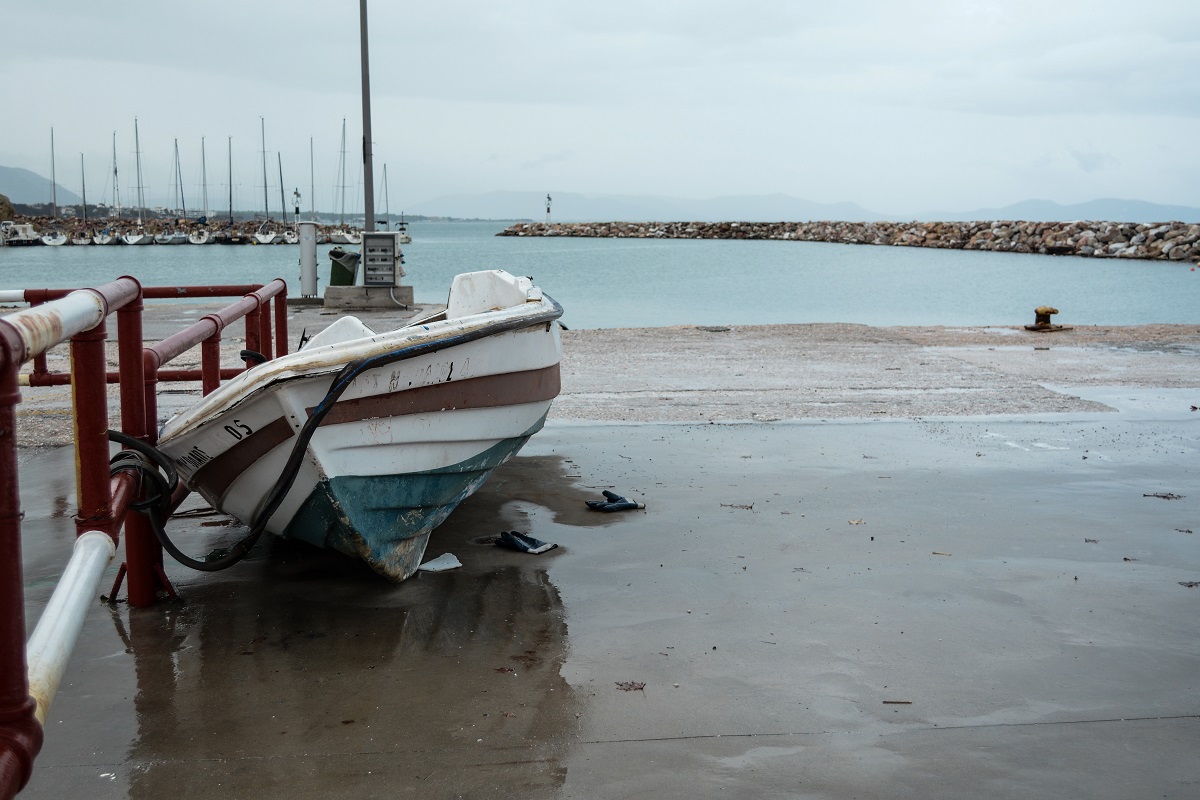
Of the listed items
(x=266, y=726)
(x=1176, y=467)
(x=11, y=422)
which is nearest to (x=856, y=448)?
(x=1176, y=467)

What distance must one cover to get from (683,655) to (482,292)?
3.83 meters

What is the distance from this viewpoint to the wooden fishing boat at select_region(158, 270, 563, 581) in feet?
14.3

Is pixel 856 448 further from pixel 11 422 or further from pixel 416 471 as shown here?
pixel 11 422

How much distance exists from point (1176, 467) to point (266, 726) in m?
6.48

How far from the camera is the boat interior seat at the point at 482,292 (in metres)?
7.30

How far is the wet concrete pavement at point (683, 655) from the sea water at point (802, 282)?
17929mm

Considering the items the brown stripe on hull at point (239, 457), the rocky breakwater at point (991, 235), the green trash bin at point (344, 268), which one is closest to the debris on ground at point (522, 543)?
the brown stripe on hull at point (239, 457)

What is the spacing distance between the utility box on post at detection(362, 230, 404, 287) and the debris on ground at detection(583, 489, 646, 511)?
13.3 metres

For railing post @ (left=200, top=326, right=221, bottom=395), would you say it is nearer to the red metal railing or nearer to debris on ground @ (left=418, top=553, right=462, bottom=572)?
the red metal railing

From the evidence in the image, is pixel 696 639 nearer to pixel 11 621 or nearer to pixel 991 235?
pixel 11 621

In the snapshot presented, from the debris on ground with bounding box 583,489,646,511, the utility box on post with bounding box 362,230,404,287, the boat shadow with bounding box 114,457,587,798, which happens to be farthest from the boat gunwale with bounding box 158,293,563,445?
the utility box on post with bounding box 362,230,404,287

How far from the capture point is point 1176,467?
24.5ft

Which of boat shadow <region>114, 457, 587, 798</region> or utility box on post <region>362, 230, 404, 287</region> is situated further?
utility box on post <region>362, 230, 404, 287</region>

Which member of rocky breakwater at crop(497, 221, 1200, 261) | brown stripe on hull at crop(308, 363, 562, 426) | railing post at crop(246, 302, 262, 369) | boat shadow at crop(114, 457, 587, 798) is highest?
rocky breakwater at crop(497, 221, 1200, 261)
